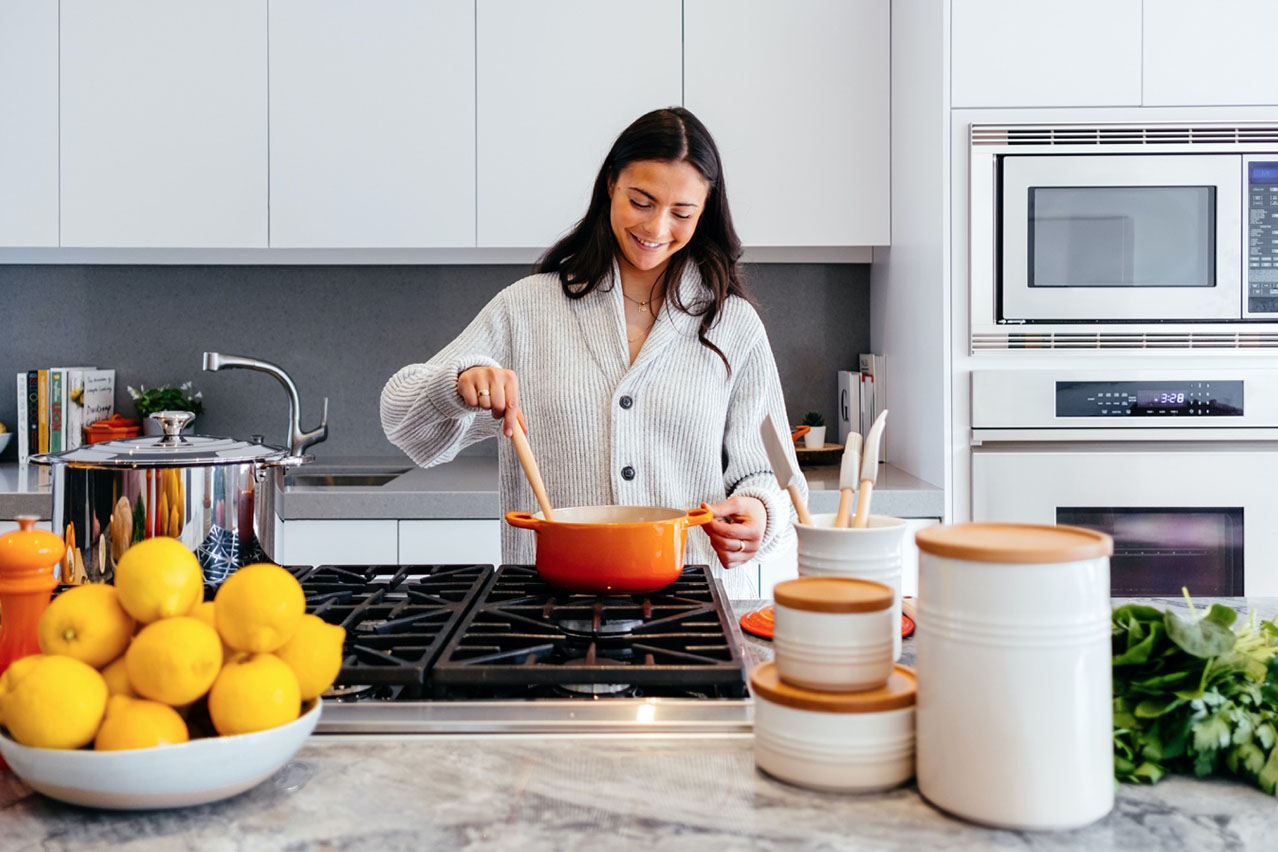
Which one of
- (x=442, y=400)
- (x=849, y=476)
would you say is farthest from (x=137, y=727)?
(x=442, y=400)

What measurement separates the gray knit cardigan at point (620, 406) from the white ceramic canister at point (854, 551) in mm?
720

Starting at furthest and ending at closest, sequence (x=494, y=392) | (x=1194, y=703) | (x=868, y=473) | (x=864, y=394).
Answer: (x=864, y=394), (x=494, y=392), (x=868, y=473), (x=1194, y=703)

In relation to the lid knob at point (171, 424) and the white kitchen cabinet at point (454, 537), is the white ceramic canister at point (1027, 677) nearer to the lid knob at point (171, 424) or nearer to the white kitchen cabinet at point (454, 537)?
the lid knob at point (171, 424)

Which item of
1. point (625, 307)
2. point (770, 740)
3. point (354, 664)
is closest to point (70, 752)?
point (354, 664)

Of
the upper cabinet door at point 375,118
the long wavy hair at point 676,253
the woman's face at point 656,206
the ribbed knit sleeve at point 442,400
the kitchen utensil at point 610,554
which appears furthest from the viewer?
the upper cabinet door at point 375,118

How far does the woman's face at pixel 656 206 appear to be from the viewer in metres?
1.64

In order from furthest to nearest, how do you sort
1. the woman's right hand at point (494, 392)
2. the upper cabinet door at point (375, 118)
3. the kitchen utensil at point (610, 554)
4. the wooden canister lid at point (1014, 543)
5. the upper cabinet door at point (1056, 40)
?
the upper cabinet door at point (375, 118), the upper cabinet door at point (1056, 40), the woman's right hand at point (494, 392), the kitchen utensil at point (610, 554), the wooden canister lid at point (1014, 543)

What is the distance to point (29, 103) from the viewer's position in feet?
8.61

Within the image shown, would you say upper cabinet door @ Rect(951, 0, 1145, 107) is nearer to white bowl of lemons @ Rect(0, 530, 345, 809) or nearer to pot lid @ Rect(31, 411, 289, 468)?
pot lid @ Rect(31, 411, 289, 468)

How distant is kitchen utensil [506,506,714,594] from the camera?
1.12m

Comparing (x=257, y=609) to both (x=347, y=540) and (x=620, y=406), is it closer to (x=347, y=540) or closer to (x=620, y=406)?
(x=620, y=406)

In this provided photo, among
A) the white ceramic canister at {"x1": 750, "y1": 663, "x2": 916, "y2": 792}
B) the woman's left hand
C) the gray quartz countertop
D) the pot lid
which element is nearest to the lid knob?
the pot lid

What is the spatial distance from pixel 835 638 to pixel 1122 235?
6.11 feet

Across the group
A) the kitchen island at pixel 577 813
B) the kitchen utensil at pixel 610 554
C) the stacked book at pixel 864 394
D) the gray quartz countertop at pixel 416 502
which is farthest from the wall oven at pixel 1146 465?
the kitchen island at pixel 577 813
